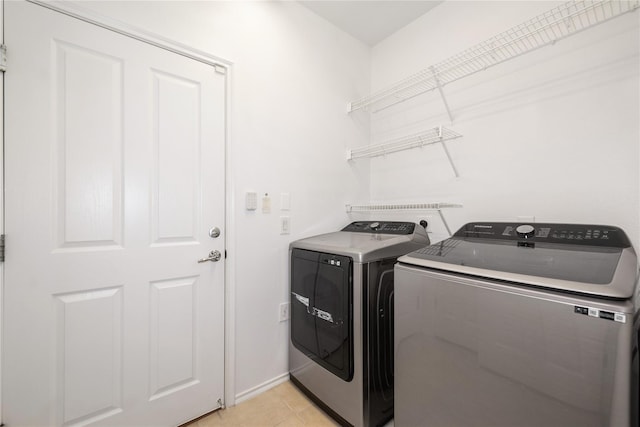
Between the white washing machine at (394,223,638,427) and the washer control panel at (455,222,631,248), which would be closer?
the white washing machine at (394,223,638,427)

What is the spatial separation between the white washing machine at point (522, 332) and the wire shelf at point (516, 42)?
100cm

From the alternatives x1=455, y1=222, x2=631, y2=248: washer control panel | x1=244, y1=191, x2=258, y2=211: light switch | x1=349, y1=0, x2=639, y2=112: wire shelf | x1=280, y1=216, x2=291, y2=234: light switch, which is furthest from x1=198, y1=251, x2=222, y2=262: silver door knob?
x1=349, y1=0, x2=639, y2=112: wire shelf

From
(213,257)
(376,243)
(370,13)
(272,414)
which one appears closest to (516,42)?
(370,13)

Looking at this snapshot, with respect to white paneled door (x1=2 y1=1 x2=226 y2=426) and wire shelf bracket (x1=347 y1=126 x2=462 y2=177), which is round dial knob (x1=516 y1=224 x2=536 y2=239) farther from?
white paneled door (x1=2 y1=1 x2=226 y2=426)

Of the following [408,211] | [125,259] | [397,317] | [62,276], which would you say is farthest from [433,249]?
[62,276]

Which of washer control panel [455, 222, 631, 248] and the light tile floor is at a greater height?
washer control panel [455, 222, 631, 248]

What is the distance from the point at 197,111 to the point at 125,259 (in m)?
0.89

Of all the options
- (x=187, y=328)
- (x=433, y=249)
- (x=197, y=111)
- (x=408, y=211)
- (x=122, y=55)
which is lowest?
(x=187, y=328)

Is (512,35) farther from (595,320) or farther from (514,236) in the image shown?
(595,320)

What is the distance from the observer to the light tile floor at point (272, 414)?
1.49 metres

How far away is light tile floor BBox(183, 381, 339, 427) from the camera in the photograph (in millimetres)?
1487

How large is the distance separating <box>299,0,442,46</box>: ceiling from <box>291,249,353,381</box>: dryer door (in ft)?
6.06

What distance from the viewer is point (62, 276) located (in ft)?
3.86

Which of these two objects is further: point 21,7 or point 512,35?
point 512,35
